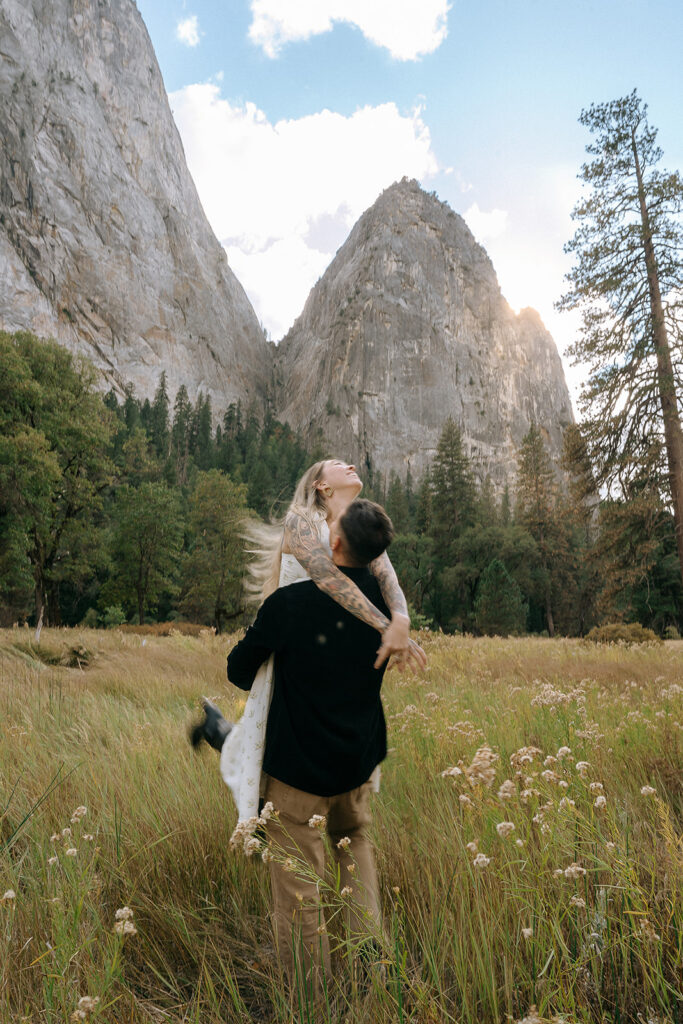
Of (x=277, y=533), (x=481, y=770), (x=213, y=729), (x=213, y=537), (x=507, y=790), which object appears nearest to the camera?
(x=507, y=790)

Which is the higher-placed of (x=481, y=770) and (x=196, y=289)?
(x=196, y=289)

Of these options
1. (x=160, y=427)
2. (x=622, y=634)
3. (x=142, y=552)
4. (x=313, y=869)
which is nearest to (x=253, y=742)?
(x=313, y=869)

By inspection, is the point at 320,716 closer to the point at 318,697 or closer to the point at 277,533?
the point at 318,697

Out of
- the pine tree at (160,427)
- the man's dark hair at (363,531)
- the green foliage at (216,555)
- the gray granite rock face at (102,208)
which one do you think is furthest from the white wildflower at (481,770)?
the gray granite rock face at (102,208)

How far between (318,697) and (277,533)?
34.3 inches

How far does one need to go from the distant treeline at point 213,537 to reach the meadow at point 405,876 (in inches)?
162

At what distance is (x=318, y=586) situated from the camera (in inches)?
76.8

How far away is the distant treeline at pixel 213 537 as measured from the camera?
17.2m

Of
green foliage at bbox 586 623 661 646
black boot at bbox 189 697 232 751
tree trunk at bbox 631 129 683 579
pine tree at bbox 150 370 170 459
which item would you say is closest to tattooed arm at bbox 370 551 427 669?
black boot at bbox 189 697 232 751

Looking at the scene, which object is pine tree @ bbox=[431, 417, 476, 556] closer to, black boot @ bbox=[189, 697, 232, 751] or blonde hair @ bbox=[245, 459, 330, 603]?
black boot @ bbox=[189, 697, 232, 751]

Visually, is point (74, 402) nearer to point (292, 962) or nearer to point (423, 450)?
point (292, 962)

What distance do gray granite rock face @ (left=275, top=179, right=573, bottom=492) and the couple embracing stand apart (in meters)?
112

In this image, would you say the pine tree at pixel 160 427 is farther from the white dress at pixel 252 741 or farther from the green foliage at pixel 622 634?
the white dress at pixel 252 741

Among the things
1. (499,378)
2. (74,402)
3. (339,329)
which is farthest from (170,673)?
(499,378)
